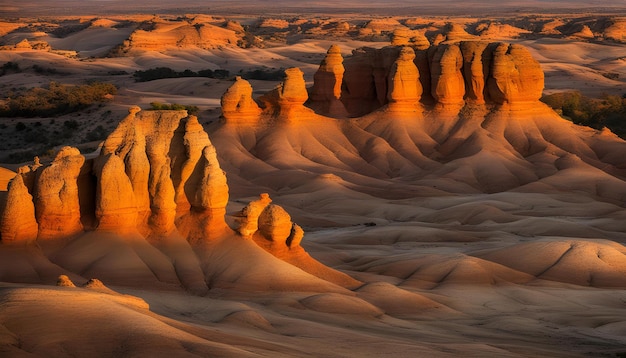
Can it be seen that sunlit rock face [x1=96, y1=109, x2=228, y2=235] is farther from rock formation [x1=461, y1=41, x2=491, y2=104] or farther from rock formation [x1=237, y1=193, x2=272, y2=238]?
rock formation [x1=461, y1=41, x2=491, y2=104]

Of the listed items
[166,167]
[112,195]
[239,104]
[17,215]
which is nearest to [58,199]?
[17,215]

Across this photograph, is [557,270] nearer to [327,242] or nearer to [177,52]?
[327,242]

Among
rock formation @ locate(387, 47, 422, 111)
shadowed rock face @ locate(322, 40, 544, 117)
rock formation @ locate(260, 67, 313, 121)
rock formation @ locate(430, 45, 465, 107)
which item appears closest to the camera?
rock formation @ locate(260, 67, 313, 121)

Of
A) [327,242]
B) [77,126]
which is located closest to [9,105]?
[77,126]

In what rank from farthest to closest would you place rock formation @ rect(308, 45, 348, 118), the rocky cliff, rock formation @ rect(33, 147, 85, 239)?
rock formation @ rect(308, 45, 348, 118) → rock formation @ rect(33, 147, 85, 239) → the rocky cliff

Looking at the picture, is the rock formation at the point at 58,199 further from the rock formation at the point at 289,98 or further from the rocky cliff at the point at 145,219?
the rock formation at the point at 289,98

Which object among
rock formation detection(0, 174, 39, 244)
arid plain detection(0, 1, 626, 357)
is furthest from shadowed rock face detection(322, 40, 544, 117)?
rock formation detection(0, 174, 39, 244)
